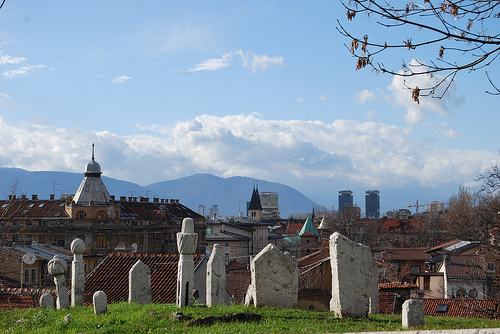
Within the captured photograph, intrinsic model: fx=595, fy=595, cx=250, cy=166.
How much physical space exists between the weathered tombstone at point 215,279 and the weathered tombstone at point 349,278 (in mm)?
2995

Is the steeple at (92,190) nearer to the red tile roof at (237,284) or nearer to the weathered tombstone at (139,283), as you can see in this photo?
the red tile roof at (237,284)

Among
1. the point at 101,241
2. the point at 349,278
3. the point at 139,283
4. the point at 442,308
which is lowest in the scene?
the point at 442,308

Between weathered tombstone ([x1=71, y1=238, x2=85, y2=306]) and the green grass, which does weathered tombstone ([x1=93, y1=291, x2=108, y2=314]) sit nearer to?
the green grass

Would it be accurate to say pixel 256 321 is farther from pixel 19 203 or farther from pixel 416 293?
pixel 19 203

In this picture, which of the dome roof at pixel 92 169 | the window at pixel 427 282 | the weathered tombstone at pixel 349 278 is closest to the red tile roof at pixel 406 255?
the window at pixel 427 282

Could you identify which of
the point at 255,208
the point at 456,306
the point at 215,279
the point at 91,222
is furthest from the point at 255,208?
the point at 215,279

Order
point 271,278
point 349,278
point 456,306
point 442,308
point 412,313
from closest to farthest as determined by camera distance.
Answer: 1. point 412,313
2. point 349,278
3. point 271,278
4. point 456,306
5. point 442,308

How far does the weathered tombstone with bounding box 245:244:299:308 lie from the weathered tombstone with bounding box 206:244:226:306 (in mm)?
825

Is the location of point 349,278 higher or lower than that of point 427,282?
higher

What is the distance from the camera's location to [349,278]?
45.2 ft

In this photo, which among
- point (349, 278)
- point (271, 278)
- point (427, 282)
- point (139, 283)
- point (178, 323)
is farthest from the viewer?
point (427, 282)

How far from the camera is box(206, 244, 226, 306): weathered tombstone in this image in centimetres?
1493

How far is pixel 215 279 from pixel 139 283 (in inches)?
111

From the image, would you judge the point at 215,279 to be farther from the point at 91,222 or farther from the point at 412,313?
the point at 91,222
